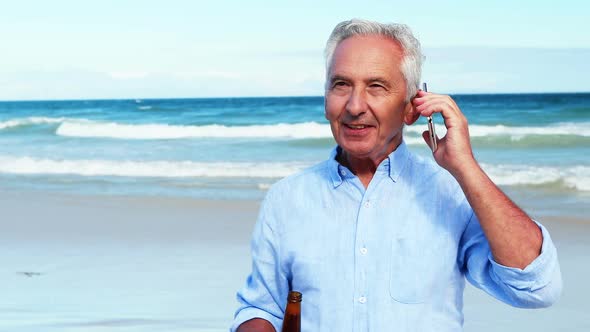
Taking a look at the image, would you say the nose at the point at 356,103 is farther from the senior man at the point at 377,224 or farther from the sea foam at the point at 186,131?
the sea foam at the point at 186,131

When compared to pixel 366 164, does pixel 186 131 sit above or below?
below

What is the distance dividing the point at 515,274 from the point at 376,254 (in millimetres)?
343

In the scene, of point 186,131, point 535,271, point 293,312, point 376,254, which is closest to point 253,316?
point 293,312

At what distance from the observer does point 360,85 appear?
2277mm

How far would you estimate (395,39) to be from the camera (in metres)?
2.30

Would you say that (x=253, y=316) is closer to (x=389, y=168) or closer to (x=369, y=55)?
(x=389, y=168)

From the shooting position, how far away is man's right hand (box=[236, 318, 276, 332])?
2.31 m

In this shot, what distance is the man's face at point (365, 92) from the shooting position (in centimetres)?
227

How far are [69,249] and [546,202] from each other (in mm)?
5283

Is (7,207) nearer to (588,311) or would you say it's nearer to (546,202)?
(546,202)

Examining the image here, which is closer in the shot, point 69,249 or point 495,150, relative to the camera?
point 69,249

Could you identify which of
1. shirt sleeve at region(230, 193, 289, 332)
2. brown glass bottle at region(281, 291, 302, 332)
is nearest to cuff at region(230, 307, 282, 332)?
shirt sleeve at region(230, 193, 289, 332)

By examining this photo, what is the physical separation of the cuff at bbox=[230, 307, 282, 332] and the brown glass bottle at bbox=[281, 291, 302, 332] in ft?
0.53

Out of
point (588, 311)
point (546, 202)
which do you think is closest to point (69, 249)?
point (588, 311)
